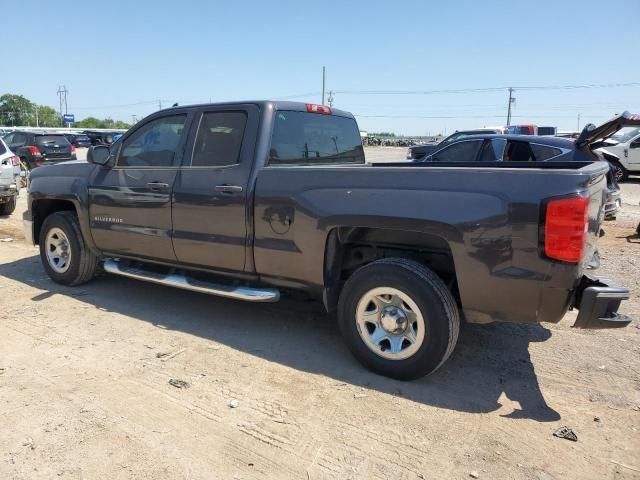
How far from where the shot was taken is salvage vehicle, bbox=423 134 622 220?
7.95 metres

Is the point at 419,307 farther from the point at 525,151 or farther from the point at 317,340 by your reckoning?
the point at 525,151

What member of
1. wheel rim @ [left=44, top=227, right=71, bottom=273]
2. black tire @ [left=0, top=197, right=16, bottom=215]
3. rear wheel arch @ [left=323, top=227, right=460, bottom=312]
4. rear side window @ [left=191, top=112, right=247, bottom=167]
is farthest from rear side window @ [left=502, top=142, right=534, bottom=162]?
black tire @ [left=0, top=197, right=16, bottom=215]

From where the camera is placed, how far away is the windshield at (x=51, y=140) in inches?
644

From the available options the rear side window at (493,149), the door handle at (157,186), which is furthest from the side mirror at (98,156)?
the rear side window at (493,149)

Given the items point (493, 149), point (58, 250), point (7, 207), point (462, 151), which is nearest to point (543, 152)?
point (493, 149)

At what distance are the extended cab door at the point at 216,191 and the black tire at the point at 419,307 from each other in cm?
106

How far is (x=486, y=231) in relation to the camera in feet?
9.89

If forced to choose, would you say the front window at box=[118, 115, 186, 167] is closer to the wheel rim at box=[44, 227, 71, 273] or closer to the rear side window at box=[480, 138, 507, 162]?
the wheel rim at box=[44, 227, 71, 273]

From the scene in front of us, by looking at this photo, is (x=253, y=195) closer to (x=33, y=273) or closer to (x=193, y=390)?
(x=193, y=390)

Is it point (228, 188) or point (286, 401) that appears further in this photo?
point (228, 188)

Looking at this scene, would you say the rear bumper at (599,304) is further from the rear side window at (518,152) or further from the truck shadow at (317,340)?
the rear side window at (518,152)

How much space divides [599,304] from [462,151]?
22.8 ft

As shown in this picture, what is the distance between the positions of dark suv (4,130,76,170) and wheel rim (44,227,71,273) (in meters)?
11.7

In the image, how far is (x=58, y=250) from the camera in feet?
18.3
